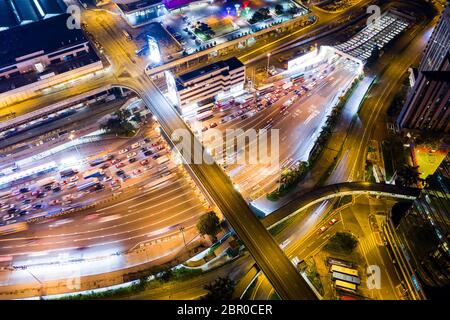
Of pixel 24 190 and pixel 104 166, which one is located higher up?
pixel 104 166

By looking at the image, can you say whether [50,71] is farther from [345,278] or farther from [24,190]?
[345,278]

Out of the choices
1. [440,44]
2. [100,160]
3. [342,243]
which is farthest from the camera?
[100,160]

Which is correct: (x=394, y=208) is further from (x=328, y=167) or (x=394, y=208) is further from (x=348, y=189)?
(x=328, y=167)

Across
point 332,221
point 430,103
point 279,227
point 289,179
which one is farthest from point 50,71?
point 430,103

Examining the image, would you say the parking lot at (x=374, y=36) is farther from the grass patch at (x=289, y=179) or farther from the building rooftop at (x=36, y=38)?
the building rooftop at (x=36, y=38)

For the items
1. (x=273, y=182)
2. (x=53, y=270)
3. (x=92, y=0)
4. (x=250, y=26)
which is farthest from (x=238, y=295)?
(x=92, y=0)

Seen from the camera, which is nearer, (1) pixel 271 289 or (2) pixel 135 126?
(1) pixel 271 289

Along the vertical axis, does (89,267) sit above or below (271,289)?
above
